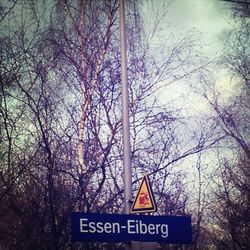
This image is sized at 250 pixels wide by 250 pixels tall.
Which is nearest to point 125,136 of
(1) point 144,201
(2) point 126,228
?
(1) point 144,201

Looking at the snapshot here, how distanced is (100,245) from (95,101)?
3706mm

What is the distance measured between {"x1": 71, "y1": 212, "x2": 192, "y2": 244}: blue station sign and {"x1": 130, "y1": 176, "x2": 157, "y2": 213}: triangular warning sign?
0.11 m

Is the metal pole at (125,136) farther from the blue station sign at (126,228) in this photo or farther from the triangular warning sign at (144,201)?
the blue station sign at (126,228)

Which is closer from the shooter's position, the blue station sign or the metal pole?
the blue station sign

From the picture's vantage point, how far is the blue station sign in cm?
614

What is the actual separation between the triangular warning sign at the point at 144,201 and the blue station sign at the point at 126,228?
114mm

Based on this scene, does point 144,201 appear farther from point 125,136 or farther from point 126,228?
point 125,136

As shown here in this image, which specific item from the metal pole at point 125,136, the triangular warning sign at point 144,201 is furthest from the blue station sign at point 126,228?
the metal pole at point 125,136

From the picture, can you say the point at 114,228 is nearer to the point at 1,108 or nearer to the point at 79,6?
the point at 1,108

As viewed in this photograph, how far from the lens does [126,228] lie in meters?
6.29

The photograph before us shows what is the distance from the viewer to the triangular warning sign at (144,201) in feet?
21.0

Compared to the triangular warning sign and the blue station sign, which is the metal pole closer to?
the triangular warning sign

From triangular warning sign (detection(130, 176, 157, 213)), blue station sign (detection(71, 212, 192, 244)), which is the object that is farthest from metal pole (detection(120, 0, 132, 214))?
blue station sign (detection(71, 212, 192, 244))

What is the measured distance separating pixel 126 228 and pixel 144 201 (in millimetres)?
480
